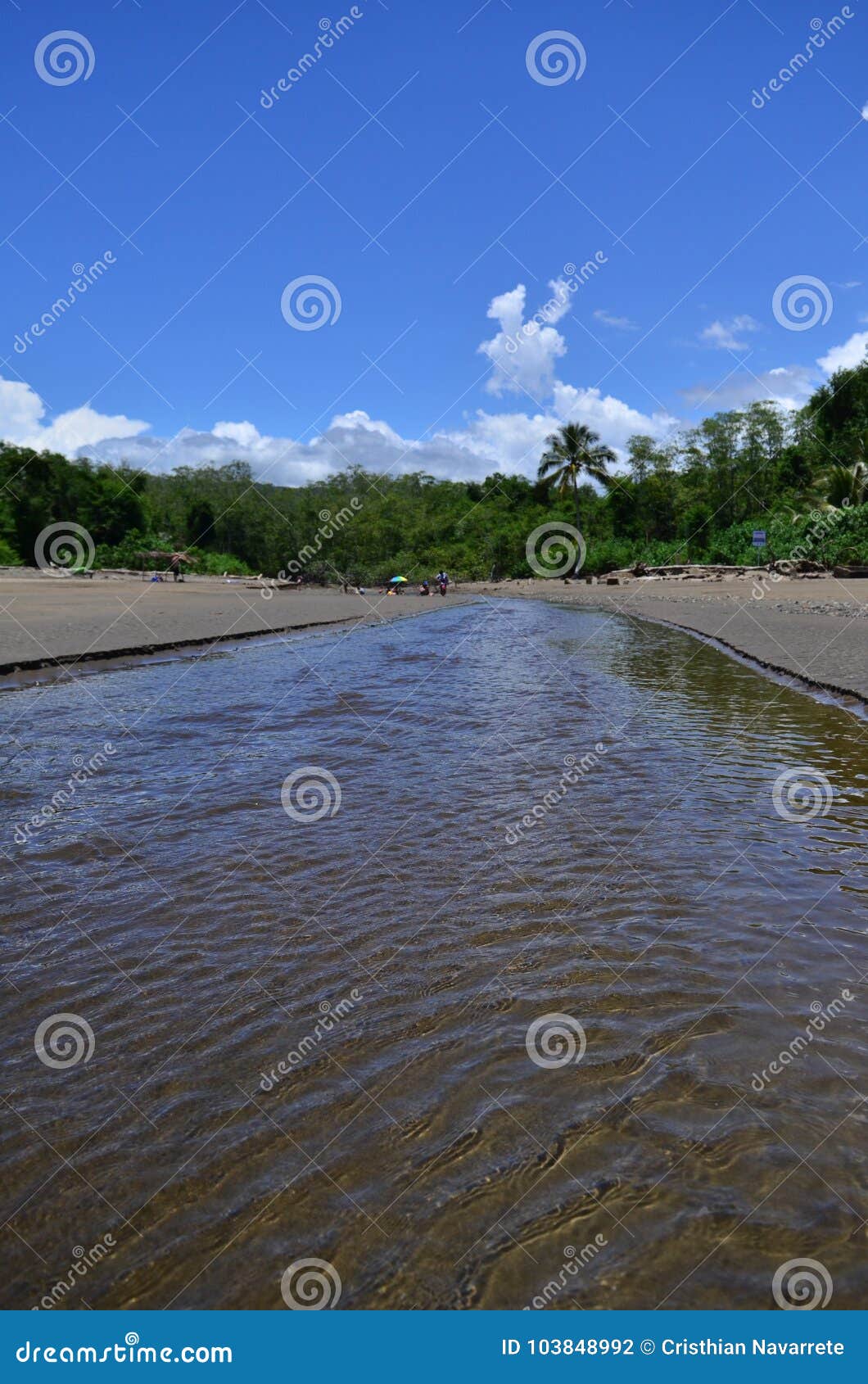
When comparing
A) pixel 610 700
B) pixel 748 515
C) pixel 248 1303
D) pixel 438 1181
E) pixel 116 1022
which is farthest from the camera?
pixel 748 515

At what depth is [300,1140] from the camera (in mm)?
2957

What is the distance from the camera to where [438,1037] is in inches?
141

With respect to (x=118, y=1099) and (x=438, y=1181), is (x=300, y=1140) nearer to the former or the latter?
(x=438, y=1181)

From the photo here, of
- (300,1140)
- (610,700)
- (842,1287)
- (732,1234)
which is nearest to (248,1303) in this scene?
(300,1140)

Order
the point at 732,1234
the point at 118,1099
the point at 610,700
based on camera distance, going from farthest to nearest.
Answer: the point at 610,700
the point at 118,1099
the point at 732,1234

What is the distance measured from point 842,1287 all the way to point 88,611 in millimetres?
30084
